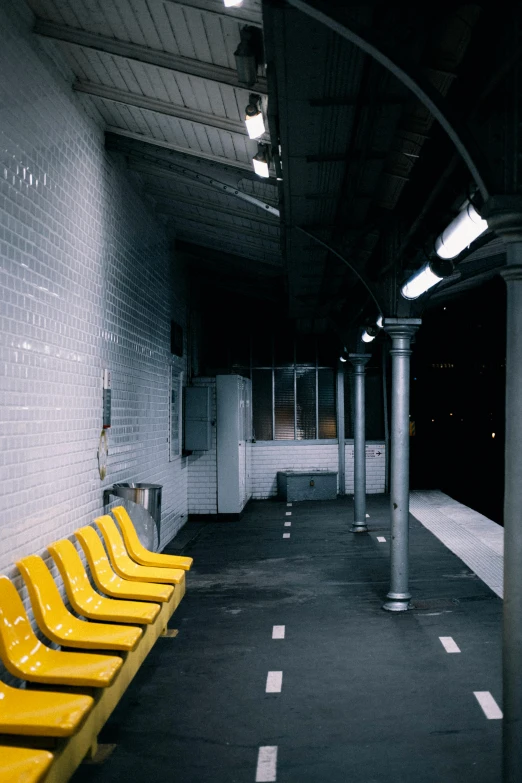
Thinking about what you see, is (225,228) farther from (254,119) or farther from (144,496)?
(254,119)

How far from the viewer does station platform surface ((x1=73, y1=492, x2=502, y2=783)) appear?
364 centimetres

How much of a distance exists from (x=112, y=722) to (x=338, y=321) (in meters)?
8.14

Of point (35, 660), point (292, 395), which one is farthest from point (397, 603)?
point (292, 395)

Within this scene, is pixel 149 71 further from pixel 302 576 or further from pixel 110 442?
pixel 302 576

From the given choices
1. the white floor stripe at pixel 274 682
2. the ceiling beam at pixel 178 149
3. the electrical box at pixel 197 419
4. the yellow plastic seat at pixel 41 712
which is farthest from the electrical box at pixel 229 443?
the yellow plastic seat at pixel 41 712

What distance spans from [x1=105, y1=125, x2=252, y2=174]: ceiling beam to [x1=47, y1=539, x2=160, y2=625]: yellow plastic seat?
11.6 ft

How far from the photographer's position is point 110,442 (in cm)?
678

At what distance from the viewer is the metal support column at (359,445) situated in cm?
1052

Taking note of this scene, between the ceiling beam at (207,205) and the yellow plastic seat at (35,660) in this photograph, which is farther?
the ceiling beam at (207,205)

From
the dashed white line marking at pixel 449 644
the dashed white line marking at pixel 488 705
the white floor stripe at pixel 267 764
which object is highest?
the dashed white line marking at pixel 488 705

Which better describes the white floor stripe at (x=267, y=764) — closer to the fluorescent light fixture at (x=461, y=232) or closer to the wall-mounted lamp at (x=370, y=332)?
the fluorescent light fixture at (x=461, y=232)

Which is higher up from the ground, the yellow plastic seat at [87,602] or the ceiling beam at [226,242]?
the ceiling beam at [226,242]

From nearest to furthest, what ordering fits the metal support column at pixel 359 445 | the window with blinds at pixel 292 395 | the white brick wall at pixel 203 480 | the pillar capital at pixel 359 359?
the metal support column at pixel 359 445 → the pillar capital at pixel 359 359 → the white brick wall at pixel 203 480 → the window with blinds at pixel 292 395

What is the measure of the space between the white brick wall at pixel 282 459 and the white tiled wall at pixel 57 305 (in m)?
6.92
